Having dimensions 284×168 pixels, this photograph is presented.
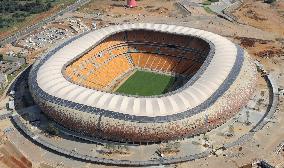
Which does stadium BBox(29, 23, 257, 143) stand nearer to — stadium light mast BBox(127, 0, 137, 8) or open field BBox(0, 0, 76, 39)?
open field BBox(0, 0, 76, 39)

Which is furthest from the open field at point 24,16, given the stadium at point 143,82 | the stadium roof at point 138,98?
the stadium roof at point 138,98

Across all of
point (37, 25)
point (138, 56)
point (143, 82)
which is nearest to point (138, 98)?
point (143, 82)

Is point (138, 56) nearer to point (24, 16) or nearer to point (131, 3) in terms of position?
point (131, 3)

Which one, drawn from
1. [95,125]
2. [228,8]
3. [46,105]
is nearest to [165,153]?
[95,125]

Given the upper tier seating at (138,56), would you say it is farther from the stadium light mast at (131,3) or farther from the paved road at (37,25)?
the stadium light mast at (131,3)

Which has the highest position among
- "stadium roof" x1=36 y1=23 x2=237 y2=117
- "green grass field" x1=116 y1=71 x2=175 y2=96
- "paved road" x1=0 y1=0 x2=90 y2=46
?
"stadium roof" x1=36 y1=23 x2=237 y2=117

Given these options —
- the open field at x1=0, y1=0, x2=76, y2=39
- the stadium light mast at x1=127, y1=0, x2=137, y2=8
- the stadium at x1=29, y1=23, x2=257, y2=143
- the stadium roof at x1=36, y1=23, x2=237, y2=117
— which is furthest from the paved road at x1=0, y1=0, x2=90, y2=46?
the stadium roof at x1=36, y1=23, x2=237, y2=117
